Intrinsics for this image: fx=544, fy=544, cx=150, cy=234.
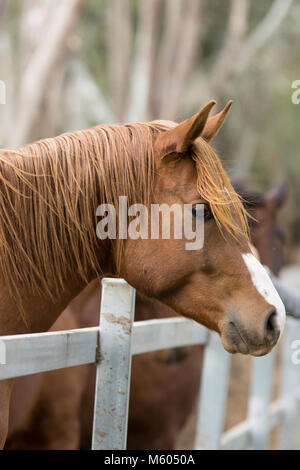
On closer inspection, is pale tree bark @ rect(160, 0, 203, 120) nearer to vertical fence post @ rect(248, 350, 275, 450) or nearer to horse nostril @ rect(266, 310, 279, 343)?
vertical fence post @ rect(248, 350, 275, 450)

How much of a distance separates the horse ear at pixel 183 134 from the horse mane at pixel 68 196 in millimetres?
50

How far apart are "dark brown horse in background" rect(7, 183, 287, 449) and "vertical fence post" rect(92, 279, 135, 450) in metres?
0.59

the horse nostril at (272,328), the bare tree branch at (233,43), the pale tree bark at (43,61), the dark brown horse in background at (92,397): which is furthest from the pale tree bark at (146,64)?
the horse nostril at (272,328)

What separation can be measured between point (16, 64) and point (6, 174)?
15.6 meters

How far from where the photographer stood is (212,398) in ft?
9.86

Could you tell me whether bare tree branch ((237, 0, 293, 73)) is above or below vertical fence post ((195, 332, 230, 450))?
above

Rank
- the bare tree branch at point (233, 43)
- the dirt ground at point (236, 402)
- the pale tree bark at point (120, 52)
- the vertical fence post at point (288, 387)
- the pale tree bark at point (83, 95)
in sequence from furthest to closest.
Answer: the pale tree bark at point (83, 95) → the bare tree branch at point (233, 43) → the pale tree bark at point (120, 52) → the dirt ground at point (236, 402) → the vertical fence post at point (288, 387)

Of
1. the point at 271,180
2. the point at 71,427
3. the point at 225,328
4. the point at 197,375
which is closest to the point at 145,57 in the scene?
the point at 197,375

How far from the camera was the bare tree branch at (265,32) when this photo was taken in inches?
468

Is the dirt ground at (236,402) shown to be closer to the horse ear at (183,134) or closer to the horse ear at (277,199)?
the horse ear at (277,199)

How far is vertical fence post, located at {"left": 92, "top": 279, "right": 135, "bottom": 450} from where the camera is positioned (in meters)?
2.04

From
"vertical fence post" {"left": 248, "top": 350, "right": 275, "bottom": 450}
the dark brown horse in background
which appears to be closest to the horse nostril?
the dark brown horse in background

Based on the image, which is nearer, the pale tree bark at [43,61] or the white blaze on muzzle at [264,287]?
the white blaze on muzzle at [264,287]

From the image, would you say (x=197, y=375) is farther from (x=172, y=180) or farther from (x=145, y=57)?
(x=145, y=57)
